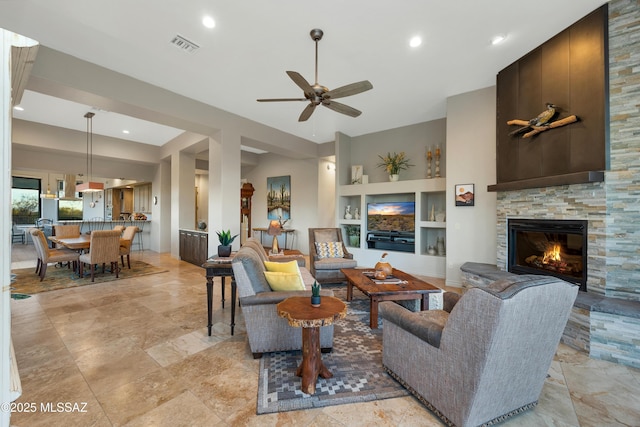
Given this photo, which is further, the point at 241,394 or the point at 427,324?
the point at 241,394

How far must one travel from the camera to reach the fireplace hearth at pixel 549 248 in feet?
9.48

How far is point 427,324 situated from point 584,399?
132 centimetres

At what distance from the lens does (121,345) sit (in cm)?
254

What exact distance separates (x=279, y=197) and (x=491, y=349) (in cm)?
790

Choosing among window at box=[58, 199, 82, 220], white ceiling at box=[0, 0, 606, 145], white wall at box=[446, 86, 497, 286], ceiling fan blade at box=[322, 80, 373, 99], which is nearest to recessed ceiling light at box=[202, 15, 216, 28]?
white ceiling at box=[0, 0, 606, 145]

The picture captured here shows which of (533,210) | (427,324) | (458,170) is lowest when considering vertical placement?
(427,324)

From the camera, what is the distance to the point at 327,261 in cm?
457

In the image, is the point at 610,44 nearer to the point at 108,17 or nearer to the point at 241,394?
the point at 241,394

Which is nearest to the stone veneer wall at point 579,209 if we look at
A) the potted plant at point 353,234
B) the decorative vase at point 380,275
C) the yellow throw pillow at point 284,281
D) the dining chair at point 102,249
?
the decorative vase at point 380,275

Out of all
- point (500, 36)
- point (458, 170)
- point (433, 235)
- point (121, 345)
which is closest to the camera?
point (121, 345)

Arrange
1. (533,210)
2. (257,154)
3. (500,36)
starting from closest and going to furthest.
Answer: (500,36), (533,210), (257,154)

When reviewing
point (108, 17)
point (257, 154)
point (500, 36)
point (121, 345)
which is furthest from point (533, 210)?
point (257, 154)

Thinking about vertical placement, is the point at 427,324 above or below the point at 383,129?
below

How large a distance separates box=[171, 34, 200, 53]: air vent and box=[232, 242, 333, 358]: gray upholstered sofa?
2.66 m
